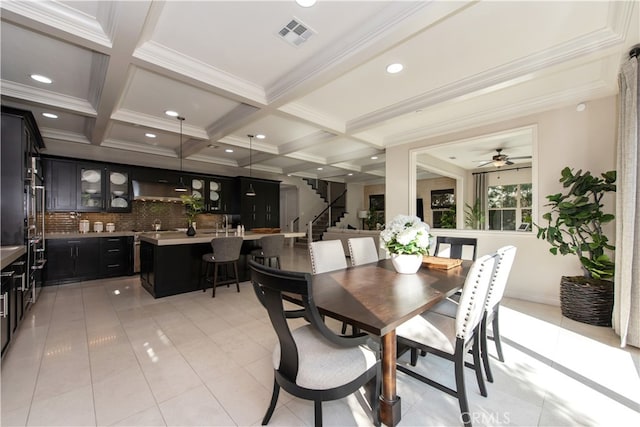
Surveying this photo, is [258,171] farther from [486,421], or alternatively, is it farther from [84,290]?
[486,421]

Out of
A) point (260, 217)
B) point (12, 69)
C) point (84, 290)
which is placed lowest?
point (84, 290)

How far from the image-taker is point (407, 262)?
2.27 meters

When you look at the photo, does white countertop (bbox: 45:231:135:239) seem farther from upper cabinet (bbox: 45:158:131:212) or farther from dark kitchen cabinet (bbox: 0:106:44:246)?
dark kitchen cabinet (bbox: 0:106:44:246)

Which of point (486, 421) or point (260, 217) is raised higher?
point (260, 217)

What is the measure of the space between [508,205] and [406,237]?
27.3 ft

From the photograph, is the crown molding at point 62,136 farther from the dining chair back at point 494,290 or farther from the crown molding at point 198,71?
the dining chair back at point 494,290

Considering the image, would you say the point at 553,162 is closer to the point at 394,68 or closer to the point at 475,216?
the point at 394,68

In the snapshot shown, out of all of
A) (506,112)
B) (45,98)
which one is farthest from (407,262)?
(45,98)

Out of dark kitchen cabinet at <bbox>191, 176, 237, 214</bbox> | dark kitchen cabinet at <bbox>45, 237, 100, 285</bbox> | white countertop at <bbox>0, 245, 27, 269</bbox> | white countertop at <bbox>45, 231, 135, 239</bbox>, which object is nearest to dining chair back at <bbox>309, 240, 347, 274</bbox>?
white countertop at <bbox>0, 245, 27, 269</bbox>

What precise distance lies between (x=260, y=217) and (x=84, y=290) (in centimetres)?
451

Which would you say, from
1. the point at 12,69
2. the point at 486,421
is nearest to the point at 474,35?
the point at 486,421

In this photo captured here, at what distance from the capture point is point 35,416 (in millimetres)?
1642

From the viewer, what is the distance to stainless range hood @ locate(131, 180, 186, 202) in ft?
19.2

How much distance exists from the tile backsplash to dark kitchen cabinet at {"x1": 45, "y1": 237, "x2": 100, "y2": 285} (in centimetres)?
86
